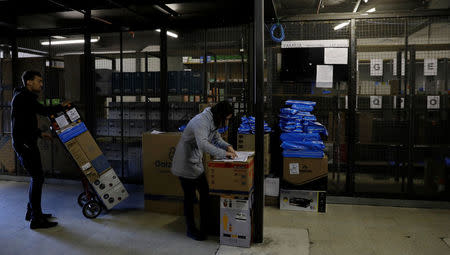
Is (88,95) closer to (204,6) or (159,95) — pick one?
(159,95)

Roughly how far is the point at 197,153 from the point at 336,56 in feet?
8.33

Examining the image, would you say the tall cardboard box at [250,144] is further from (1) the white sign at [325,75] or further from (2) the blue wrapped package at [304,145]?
(1) the white sign at [325,75]

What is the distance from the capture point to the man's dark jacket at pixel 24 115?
351cm

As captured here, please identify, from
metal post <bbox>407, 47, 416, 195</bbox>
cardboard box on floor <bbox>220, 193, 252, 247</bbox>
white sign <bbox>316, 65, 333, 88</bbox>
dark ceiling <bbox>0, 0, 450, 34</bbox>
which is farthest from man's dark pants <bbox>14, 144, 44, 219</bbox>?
metal post <bbox>407, 47, 416, 195</bbox>

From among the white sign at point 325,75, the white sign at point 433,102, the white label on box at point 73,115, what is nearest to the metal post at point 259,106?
the white sign at point 325,75

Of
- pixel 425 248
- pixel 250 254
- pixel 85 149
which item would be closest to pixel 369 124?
pixel 425 248

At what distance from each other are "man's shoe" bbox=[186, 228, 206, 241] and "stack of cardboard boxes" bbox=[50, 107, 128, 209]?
1.20 meters

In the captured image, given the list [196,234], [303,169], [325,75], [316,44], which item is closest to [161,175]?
[196,234]

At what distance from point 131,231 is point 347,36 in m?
3.90

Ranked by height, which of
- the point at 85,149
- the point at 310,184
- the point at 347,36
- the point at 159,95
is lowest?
the point at 310,184

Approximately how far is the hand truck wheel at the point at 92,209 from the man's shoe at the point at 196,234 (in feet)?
4.31

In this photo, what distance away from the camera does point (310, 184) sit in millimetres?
4176

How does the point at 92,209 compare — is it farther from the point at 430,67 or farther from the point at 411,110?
the point at 430,67

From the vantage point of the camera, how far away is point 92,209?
3861mm
